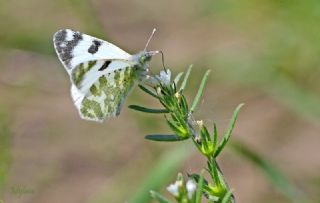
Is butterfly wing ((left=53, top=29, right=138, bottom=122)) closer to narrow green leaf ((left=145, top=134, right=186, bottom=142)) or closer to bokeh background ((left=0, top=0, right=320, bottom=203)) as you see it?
narrow green leaf ((left=145, top=134, right=186, bottom=142))

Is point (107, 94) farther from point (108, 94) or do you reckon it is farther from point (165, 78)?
point (165, 78)

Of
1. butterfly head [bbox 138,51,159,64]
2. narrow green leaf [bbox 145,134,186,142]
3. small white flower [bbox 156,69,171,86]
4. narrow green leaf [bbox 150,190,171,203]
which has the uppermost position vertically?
butterfly head [bbox 138,51,159,64]

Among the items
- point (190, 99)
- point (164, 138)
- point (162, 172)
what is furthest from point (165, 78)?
point (190, 99)

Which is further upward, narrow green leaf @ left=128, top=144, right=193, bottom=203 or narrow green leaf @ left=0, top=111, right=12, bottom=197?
narrow green leaf @ left=128, top=144, right=193, bottom=203

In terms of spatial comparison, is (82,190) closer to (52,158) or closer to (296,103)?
(52,158)

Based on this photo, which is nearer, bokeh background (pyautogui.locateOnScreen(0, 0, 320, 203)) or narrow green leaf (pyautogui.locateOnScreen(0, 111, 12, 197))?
narrow green leaf (pyautogui.locateOnScreen(0, 111, 12, 197))

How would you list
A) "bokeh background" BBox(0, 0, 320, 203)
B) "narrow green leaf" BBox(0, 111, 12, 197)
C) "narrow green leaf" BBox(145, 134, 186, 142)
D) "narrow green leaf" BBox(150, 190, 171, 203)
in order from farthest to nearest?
"bokeh background" BBox(0, 0, 320, 203) → "narrow green leaf" BBox(0, 111, 12, 197) → "narrow green leaf" BBox(145, 134, 186, 142) → "narrow green leaf" BBox(150, 190, 171, 203)

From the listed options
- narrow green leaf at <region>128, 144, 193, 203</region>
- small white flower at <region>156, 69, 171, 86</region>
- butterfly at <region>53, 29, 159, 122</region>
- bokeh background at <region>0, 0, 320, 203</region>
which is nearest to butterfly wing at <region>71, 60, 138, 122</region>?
butterfly at <region>53, 29, 159, 122</region>

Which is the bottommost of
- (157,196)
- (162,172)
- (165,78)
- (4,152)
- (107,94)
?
(4,152)
